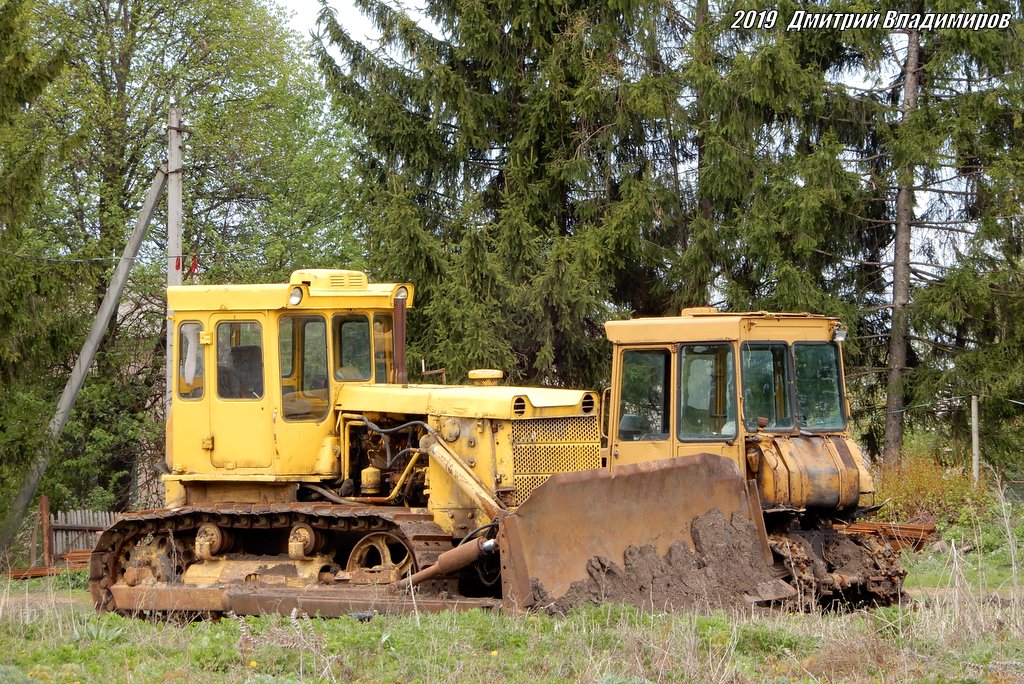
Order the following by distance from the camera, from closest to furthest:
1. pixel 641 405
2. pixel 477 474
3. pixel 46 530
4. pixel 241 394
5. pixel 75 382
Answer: pixel 477 474
pixel 641 405
pixel 241 394
pixel 75 382
pixel 46 530

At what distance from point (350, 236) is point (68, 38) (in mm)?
6785

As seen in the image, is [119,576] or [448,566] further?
[119,576]

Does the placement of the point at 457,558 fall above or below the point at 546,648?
above

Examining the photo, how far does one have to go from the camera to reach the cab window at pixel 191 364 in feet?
37.7

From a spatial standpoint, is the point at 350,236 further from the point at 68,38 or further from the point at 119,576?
the point at 119,576

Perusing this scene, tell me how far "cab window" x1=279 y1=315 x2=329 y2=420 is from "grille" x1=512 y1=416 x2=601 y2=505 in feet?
6.85

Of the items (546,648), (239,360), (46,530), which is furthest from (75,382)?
(546,648)

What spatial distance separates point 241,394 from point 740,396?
4.65m

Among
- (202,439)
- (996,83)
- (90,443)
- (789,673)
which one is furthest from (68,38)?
(789,673)

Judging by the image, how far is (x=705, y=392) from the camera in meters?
10.5

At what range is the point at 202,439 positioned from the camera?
1144 centimetres

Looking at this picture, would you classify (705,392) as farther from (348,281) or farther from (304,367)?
(304,367)

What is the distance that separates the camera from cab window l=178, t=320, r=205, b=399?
11477mm

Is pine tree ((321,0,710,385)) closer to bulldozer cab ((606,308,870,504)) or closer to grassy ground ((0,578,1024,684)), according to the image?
bulldozer cab ((606,308,870,504))
